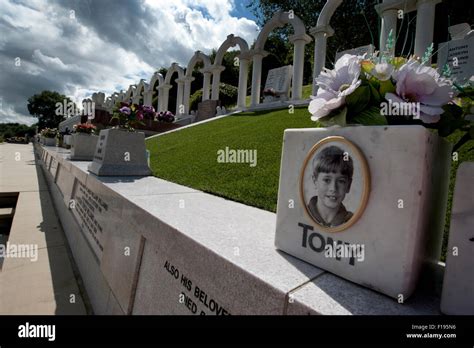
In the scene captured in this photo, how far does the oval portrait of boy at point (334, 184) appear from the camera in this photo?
1120 mm

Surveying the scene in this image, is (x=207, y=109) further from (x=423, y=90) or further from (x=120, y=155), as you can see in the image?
(x=423, y=90)

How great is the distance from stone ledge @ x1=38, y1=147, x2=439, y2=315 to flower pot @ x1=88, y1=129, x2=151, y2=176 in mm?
1846

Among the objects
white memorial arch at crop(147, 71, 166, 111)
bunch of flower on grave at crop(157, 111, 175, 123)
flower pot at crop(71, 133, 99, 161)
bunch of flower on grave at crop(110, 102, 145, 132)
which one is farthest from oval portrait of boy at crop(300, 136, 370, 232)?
white memorial arch at crop(147, 71, 166, 111)

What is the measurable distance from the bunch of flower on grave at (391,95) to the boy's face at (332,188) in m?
0.23

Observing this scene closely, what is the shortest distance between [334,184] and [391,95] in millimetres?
413

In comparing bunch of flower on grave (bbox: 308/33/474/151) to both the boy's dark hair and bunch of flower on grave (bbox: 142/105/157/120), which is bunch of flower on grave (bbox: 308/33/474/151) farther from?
bunch of flower on grave (bbox: 142/105/157/120)

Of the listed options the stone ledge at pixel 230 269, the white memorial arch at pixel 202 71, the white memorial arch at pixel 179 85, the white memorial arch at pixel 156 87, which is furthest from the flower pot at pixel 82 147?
the white memorial arch at pixel 156 87

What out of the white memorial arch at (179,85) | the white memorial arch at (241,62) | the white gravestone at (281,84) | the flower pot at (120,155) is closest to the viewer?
the flower pot at (120,155)

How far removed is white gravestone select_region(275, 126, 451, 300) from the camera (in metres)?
0.99

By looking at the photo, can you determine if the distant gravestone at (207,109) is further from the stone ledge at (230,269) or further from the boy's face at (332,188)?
the boy's face at (332,188)
